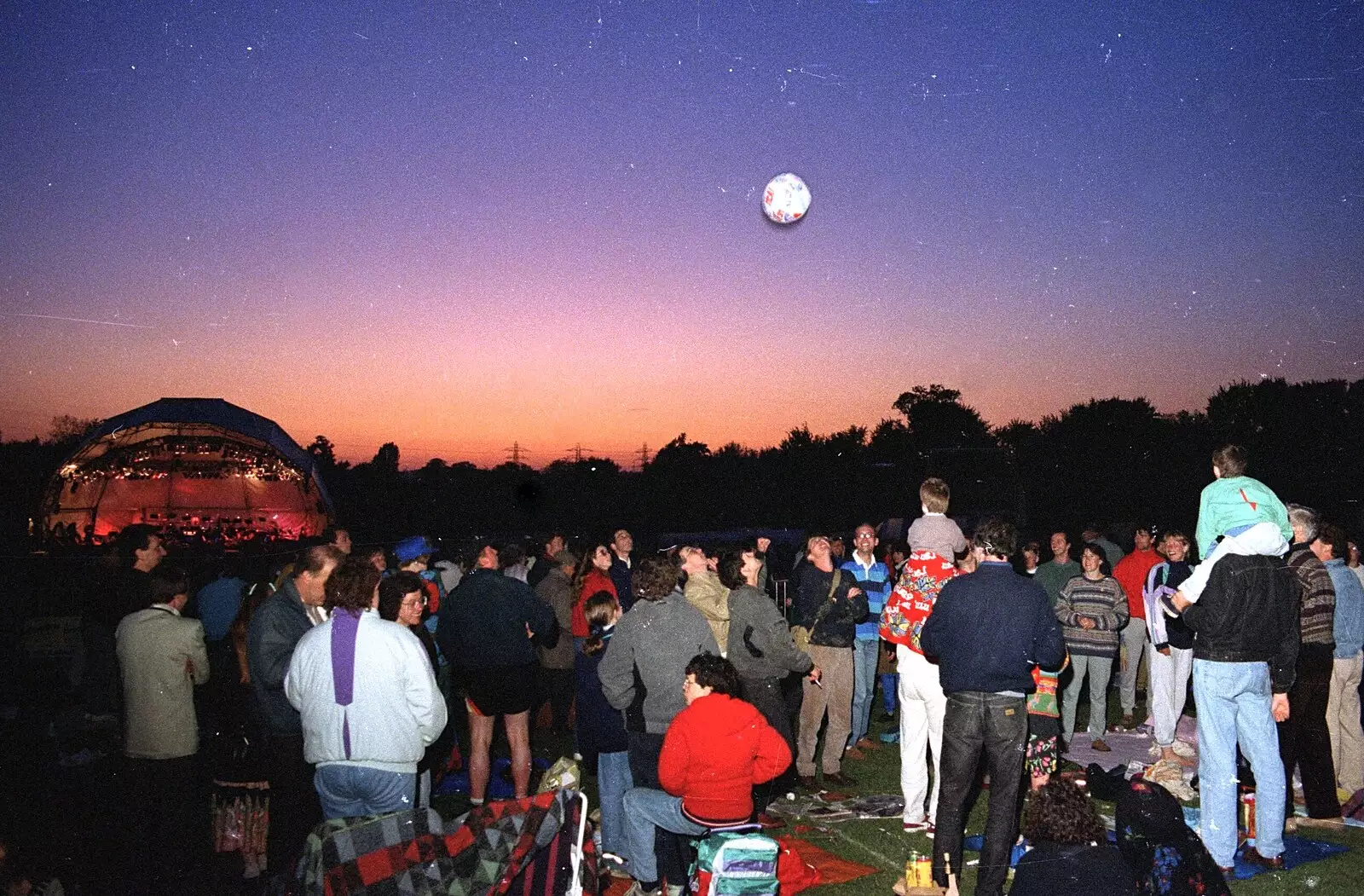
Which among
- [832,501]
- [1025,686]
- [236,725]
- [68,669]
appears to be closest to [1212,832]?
[1025,686]

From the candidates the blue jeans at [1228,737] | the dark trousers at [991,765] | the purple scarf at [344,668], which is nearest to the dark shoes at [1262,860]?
the blue jeans at [1228,737]

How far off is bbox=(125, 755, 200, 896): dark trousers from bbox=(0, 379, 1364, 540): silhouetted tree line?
2600cm

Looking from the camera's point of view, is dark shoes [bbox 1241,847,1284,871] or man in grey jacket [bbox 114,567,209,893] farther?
dark shoes [bbox 1241,847,1284,871]

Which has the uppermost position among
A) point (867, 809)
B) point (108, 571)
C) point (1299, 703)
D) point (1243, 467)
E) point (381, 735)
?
point (1243, 467)

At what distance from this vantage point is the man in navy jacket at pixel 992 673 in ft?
15.8

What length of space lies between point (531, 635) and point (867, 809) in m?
2.87

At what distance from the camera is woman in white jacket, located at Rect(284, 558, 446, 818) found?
4434 mm

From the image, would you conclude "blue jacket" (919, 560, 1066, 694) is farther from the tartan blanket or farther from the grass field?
the tartan blanket

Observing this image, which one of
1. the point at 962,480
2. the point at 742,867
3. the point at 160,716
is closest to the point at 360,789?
the point at 160,716

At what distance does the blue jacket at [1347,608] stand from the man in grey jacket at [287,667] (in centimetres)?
689

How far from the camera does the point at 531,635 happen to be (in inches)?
276

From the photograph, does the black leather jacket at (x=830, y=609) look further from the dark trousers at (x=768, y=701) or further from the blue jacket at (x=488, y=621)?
the blue jacket at (x=488, y=621)

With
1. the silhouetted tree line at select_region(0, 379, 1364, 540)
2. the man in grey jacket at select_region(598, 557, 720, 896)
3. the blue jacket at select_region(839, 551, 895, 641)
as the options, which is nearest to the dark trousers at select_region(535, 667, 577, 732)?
the blue jacket at select_region(839, 551, 895, 641)

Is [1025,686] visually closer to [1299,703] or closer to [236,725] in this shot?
[1299,703]
